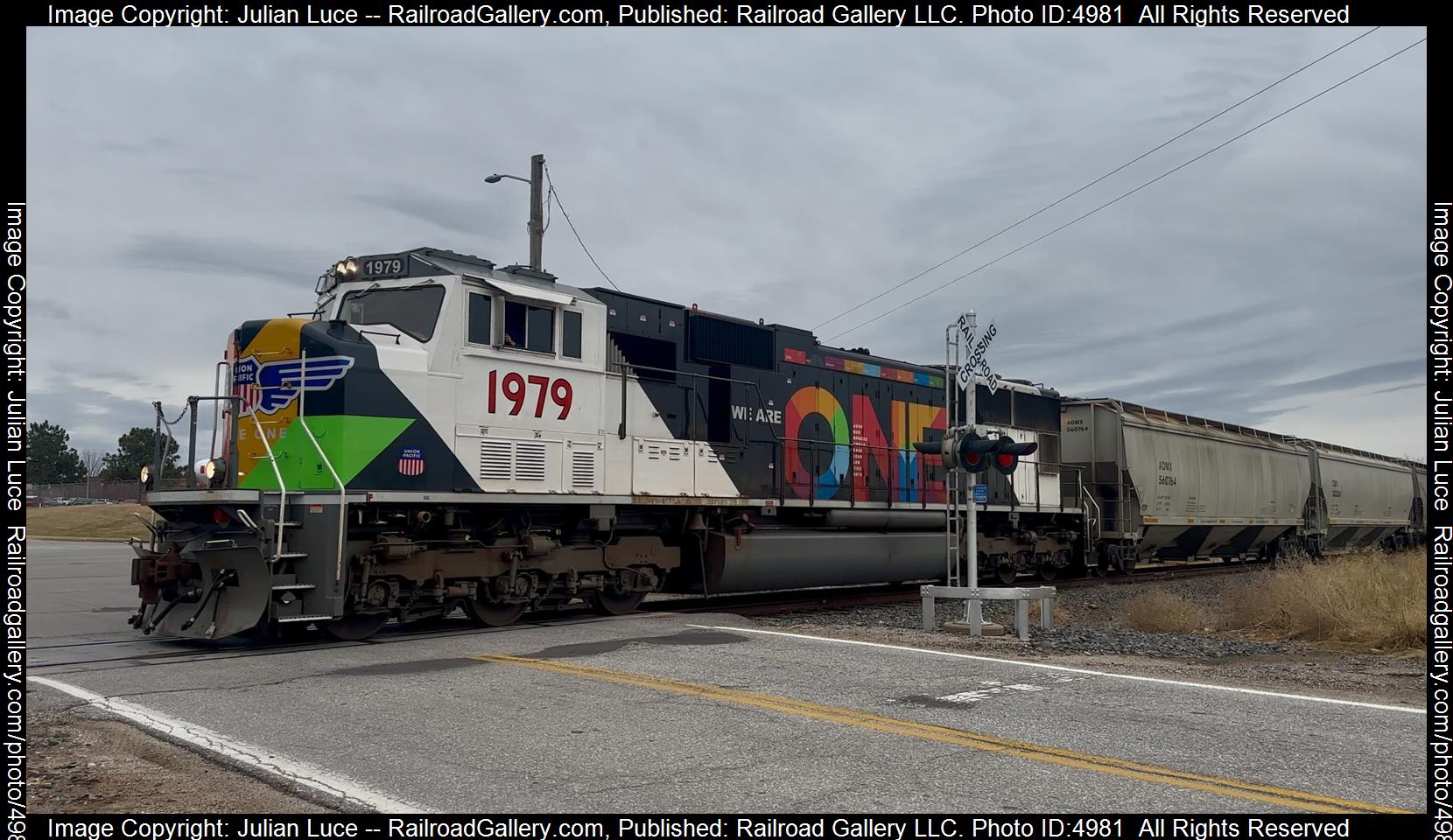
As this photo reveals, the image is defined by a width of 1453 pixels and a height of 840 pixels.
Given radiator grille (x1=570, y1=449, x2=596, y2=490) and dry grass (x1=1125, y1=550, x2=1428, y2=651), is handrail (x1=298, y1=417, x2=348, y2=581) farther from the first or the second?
dry grass (x1=1125, y1=550, x2=1428, y2=651)

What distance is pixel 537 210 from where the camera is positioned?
19.2 metres

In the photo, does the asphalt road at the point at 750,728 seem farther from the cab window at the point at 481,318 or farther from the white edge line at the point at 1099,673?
the cab window at the point at 481,318

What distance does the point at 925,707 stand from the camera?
6.72 m

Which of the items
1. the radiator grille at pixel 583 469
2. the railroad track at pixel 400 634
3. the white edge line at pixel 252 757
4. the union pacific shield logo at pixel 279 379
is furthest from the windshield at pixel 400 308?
the white edge line at pixel 252 757

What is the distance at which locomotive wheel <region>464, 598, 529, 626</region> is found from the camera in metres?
11.4

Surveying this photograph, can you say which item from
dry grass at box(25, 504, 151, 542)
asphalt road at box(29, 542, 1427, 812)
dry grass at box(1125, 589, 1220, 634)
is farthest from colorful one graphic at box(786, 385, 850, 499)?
dry grass at box(25, 504, 151, 542)

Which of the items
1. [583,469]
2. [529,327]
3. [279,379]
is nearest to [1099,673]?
[583,469]

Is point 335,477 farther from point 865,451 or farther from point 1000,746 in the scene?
point 865,451

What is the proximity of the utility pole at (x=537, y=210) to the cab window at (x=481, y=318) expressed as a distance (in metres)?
8.04

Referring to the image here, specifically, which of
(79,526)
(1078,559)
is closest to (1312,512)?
(1078,559)
